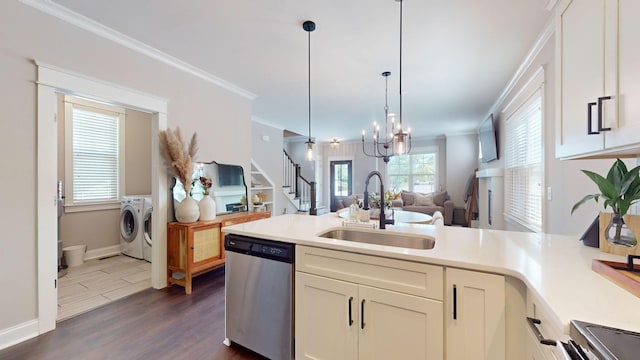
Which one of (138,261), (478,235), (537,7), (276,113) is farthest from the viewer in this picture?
(276,113)

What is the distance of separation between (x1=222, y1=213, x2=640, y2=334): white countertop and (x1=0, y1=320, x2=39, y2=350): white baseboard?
5.84ft

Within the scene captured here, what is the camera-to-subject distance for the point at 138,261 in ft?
12.9

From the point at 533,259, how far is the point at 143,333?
2.79 meters

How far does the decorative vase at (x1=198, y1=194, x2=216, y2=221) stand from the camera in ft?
10.4

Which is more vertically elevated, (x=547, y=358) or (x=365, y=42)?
(x=365, y=42)

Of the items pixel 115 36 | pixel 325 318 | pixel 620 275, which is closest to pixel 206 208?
pixel 115 36

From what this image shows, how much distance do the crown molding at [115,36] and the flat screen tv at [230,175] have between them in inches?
46.4

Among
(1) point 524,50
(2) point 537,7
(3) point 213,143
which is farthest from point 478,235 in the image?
(3) point 213,143

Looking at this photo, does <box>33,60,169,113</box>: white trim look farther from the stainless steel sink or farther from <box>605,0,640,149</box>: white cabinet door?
<box>605,0,640,149</box>: white cabinet door

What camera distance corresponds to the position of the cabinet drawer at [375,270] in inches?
49.4

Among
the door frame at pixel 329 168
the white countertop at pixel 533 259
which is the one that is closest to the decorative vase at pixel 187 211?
the white countertop at pixel 533 259

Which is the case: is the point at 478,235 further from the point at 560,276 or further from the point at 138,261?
the point at 138,261

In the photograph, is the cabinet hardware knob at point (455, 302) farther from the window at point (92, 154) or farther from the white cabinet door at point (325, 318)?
the window at point (92, 154)

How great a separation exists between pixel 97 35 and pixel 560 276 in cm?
379
